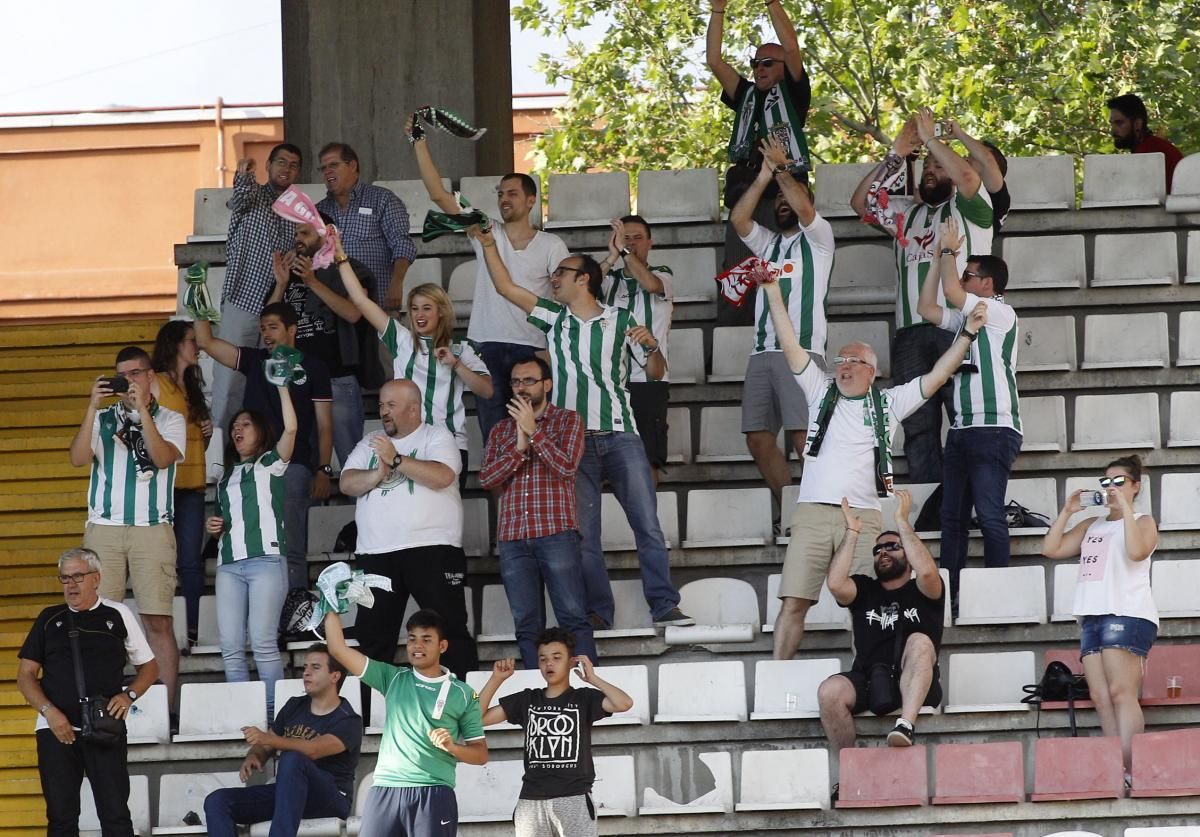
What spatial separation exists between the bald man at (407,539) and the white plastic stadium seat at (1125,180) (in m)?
4.28

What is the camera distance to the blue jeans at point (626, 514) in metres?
8.25

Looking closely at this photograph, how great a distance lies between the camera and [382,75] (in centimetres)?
1179

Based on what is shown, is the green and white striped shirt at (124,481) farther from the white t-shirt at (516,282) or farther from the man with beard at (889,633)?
the man with beard at (889,633)

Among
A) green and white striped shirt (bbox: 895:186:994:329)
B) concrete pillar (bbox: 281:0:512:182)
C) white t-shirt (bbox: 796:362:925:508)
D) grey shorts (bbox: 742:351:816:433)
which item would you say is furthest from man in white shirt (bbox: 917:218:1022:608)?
concrete pillar (bbox: 281:0:512:182)

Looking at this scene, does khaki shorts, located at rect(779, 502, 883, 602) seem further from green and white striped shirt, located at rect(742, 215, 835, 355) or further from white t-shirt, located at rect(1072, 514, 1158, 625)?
green and white striped shirt, located at rect(742, 215, 835, 355)

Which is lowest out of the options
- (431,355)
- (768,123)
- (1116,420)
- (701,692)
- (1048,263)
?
(701,692)

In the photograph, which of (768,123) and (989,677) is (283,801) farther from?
(768,123)

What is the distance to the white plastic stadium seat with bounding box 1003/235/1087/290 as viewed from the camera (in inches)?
405

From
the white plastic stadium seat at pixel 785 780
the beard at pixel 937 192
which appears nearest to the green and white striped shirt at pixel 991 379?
the beard at pixel 937 192

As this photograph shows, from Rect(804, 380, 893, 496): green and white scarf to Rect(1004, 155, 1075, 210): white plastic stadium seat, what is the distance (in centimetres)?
300

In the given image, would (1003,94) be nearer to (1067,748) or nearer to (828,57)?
(828,57)

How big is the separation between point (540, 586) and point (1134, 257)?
4036 millimetres

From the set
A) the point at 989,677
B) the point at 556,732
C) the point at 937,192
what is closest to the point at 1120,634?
the point at 989,677

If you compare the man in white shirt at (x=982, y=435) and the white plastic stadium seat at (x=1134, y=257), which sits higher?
the white plastic stadium seat at (x=1134, y=257)
